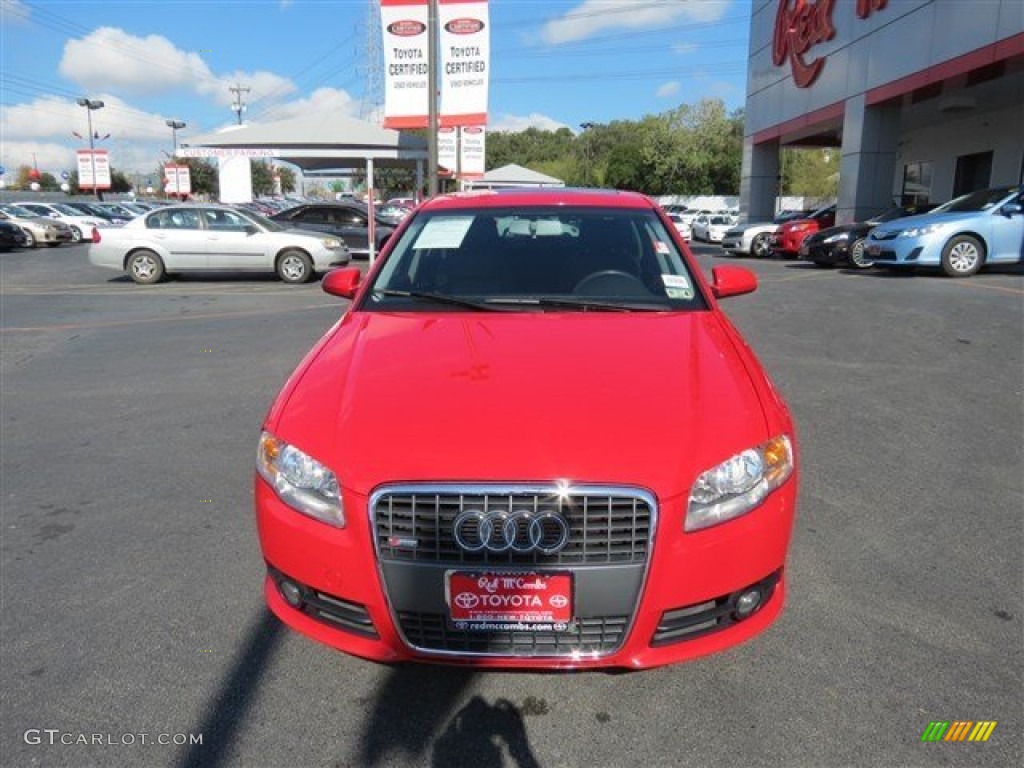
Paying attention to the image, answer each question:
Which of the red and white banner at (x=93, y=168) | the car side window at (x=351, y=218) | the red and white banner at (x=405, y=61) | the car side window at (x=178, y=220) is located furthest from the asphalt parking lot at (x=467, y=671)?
the red and white banner at (x=93, y=168)

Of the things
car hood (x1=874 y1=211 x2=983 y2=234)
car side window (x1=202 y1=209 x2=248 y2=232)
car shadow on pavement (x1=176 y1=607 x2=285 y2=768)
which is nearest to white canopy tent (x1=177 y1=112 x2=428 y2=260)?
car side window (x1=202 y1=209 x2=248 y2=232)

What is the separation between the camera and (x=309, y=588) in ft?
7.79

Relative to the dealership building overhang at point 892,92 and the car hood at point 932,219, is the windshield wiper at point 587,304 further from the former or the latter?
the dealership building overhang at point 892,92

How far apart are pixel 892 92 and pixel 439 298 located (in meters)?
18.8

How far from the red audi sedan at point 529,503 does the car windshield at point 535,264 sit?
0.60 meters

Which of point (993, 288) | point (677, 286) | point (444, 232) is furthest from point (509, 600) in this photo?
point (993, 288)

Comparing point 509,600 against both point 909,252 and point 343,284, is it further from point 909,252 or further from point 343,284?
point 909,252

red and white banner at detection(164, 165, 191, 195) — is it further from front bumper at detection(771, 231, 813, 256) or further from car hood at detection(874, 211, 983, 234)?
car hood at detection(874, 211, 983, 234)

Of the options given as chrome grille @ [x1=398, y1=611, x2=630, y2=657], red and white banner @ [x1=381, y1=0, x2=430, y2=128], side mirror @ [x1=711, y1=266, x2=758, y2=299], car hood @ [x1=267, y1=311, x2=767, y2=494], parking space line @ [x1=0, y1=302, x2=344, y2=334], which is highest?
red and white banner @ [x1=381, y1=0, x2=430, y2=128]

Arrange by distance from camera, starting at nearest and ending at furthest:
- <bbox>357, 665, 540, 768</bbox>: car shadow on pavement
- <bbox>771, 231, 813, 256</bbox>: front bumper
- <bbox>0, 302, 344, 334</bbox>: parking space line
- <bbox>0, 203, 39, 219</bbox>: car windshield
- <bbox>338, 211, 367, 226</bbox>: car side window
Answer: <bbox>357, 665, 540, 768</bbox>: car shadow on pavement < <bbox>0, 302, 344, 334</bbox>: parking space line < <bbox>771, 231, 813, 256</bbox>: front bumper < <bbox>338, 211, 367, 226</bbox>: car side window < <bbox>0, 203, 39, 219</bbox>: car windshield

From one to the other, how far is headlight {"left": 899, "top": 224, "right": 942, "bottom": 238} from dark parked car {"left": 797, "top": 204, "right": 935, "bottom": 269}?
237 centimetres

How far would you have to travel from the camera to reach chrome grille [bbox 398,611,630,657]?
221 cm

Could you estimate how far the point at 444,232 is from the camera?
155 inches
